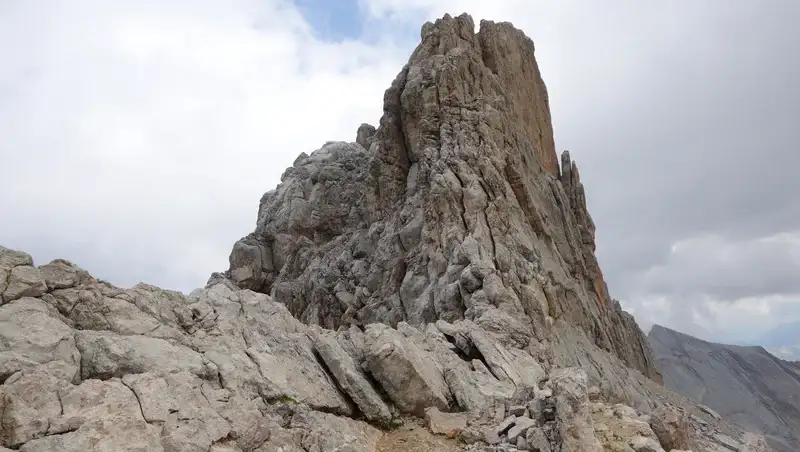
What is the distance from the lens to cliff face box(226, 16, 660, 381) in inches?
1399

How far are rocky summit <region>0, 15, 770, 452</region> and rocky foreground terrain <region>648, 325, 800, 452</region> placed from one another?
3131 inches

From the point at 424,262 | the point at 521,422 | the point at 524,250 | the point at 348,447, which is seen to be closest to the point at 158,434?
the point at 348,447

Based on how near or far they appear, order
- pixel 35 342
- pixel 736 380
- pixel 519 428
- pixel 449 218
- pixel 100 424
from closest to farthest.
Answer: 1. pixel 100 424
2. pixel 35 342
3. pixel 519 428
4. pixel 449 218
5. pixel 736 380

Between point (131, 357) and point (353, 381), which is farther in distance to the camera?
point (353, 381)

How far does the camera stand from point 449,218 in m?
38.4

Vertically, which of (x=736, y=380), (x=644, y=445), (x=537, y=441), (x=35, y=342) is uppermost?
(x=736, y=380)

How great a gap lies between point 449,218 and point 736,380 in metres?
130

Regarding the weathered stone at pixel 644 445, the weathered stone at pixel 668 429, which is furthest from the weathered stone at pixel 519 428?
the weathered stone at pixel 668 429

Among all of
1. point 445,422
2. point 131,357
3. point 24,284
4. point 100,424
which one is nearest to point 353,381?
point 445,422

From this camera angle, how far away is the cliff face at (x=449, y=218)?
3553cm

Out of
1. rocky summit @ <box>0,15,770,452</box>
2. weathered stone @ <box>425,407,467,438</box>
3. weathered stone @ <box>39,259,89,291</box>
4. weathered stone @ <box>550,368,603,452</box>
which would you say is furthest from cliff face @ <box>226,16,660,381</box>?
weathered stone @ <box>39,259,89,291</box>

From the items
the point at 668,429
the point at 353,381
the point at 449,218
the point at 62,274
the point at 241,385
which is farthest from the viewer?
the point at 449,218

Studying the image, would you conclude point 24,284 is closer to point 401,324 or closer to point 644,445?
point 401,324

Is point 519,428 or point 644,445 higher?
point 519,428
